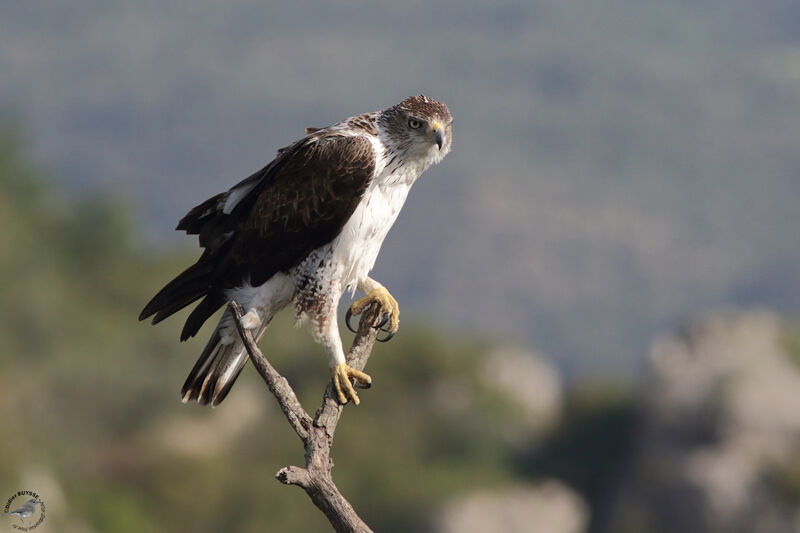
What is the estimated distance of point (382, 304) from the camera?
8.05 meters

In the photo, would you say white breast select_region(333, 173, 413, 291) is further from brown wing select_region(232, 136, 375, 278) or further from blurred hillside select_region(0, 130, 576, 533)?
blurred hillside select_region(0, 130, 576, 533)

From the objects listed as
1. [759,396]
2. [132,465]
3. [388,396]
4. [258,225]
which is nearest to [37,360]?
[132,465]

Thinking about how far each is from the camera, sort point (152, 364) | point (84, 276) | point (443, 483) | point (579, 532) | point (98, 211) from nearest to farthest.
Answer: point (579, 532) < point (152, 364) < point (443, 483) < point (84, 276) < point (98, 211)

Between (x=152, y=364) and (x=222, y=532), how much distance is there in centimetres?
1004

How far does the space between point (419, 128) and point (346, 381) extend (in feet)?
5.58

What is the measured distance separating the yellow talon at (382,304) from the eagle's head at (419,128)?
103 cm

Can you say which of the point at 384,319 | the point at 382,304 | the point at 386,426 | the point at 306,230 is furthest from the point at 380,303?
the point at 386,426

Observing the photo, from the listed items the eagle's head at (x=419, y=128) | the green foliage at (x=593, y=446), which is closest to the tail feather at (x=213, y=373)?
the eagle's head at (x=419, y=128)

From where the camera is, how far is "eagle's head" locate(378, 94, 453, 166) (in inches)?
294

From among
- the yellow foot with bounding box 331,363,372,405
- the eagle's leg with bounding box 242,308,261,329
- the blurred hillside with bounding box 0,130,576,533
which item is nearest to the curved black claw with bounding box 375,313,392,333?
the yellow foot with bounding box 331,363,372,405

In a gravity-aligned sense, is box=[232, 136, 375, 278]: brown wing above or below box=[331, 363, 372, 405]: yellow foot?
above

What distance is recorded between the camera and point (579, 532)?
58000mm

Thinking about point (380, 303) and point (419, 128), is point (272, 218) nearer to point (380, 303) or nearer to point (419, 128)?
point (380, 303)

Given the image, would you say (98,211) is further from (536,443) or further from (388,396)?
(536,443)
